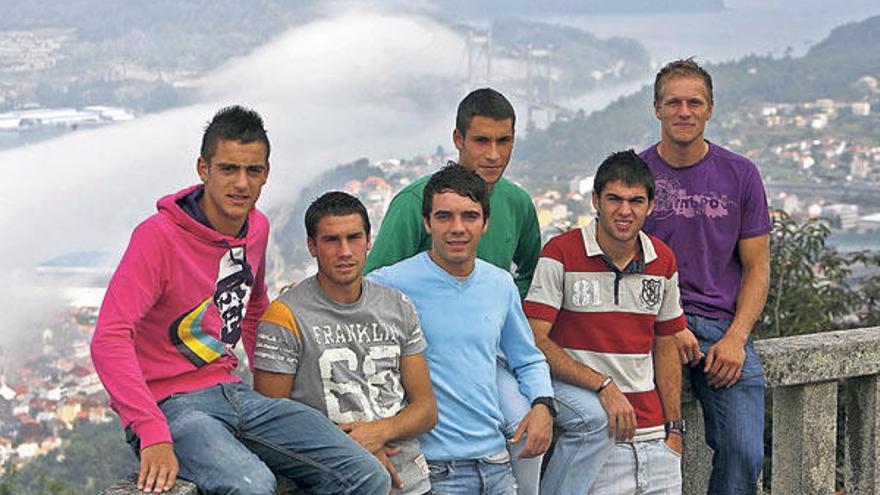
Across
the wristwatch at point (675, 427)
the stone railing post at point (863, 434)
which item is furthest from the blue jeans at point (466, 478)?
the stone railing post at point (863, 434)

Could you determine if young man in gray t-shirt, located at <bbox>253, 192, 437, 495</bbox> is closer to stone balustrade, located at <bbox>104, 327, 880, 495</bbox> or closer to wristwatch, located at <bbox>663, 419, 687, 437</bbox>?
wristwatch, located at <bbox>663, 419, 687, 437</bbox>

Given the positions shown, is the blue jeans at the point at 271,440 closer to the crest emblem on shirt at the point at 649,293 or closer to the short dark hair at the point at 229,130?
the short dark hair at the point at 229,130

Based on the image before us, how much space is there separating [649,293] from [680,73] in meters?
0.86

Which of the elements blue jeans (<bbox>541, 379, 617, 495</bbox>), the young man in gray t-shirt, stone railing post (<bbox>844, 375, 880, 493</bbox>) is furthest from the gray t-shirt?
stone railing post (<bbox>844, 375, 880, 493</bbox>)

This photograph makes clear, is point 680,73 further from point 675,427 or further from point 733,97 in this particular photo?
point 733,97

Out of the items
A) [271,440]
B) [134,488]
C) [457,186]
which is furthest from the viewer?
[457,186]

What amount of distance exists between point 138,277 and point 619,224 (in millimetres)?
1532

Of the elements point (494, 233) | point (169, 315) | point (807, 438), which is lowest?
point (807, 438)

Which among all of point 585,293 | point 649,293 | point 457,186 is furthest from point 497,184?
point 649,293

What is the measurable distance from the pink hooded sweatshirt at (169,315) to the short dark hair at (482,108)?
1.03 metres

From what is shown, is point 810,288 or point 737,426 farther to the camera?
point 810,288

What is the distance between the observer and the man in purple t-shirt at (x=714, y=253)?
417cm

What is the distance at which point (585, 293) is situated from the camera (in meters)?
4.03

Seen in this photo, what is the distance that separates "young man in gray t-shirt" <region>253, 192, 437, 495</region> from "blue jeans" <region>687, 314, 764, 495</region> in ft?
3.44
